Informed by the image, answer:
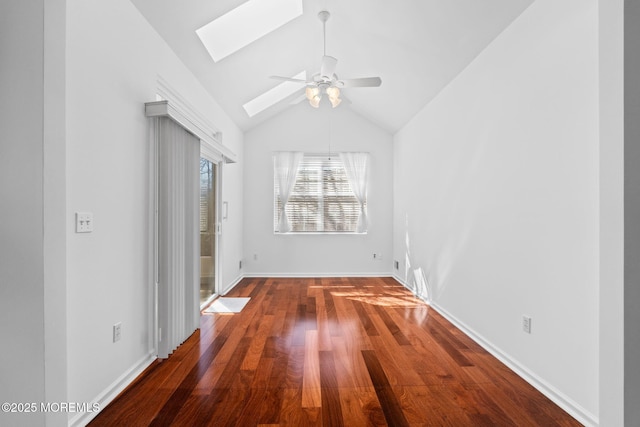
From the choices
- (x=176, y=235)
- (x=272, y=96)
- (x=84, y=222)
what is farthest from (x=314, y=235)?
(x=84, y=222)

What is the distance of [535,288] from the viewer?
2.15 meters

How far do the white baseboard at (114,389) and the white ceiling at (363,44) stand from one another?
259 centimetres

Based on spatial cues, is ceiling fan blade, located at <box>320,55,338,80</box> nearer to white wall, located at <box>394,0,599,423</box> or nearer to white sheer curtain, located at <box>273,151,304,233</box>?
white wall, located at <box>394,0,599,423</box>

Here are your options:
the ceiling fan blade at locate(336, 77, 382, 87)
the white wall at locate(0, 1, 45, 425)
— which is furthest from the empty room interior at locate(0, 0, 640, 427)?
the ceiling fan blade at locate(336, 77, 382, 87)

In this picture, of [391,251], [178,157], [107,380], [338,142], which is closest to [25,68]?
[178,157]

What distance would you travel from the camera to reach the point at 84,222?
1.75 m

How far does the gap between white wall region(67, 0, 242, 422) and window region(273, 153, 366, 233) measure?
3.51 meters

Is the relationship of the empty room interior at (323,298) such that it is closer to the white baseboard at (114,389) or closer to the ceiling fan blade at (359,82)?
the white baseboard at (114,389)

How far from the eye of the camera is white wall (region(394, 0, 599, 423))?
69.1 inches

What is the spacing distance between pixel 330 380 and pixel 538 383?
4.50 feet

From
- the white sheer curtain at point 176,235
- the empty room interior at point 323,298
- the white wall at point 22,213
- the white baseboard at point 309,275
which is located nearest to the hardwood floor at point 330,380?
the empty room interior at point 323,298

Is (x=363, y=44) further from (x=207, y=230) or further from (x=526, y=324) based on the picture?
(x=526, y=324)

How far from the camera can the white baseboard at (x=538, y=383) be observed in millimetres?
1714

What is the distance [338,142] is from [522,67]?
3798 mm
